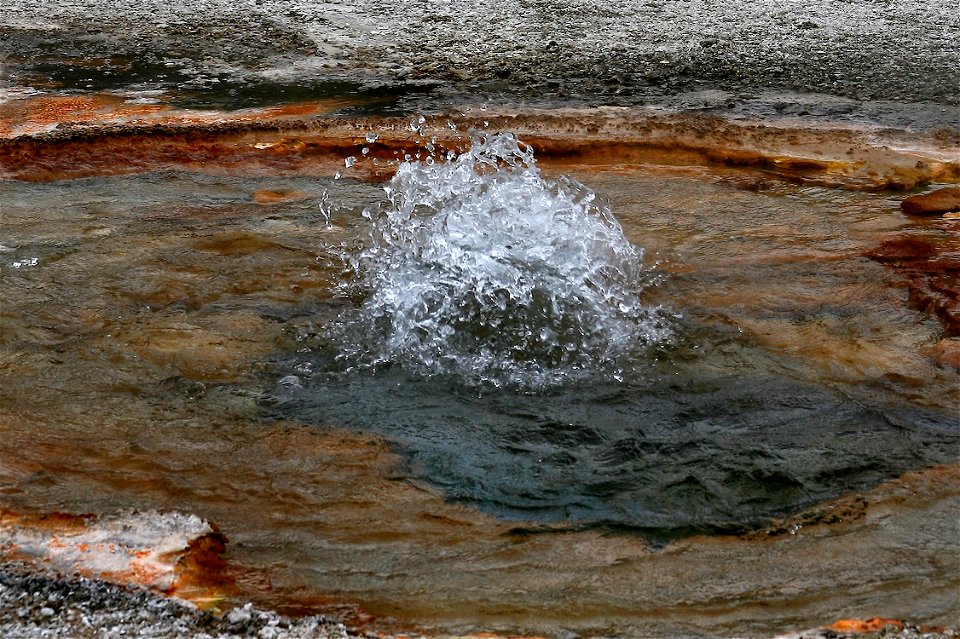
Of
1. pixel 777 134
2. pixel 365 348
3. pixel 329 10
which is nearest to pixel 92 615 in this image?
pixel 365 348

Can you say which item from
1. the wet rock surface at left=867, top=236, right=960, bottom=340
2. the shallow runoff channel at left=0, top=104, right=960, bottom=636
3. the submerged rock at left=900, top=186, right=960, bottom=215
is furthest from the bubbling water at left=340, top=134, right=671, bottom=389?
the submerged rock at left=900, top=186, right=960, bottom=215

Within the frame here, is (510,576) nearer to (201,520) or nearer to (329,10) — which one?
(201,520)

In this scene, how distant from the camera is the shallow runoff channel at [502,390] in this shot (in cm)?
234

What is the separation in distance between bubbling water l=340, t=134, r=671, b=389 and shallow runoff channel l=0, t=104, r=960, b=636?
12mm

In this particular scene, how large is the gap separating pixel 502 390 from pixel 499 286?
56cm

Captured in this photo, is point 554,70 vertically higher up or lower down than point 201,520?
higher up

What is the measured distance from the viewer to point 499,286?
358 cm

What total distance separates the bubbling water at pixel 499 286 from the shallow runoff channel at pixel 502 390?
0.01 m

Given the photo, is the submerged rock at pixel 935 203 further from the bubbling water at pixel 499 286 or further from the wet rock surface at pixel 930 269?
the bubbling water at pixel 499 286

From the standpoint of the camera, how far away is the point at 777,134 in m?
4.51

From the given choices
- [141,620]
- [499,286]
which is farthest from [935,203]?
[141,620]

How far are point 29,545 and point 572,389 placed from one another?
61.0 inches

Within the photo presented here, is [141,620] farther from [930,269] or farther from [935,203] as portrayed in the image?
[935,203]

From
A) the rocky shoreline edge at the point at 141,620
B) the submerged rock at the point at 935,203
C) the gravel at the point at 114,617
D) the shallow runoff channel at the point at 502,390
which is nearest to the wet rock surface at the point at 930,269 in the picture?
the shallow runoff channel at the point at 502,390
